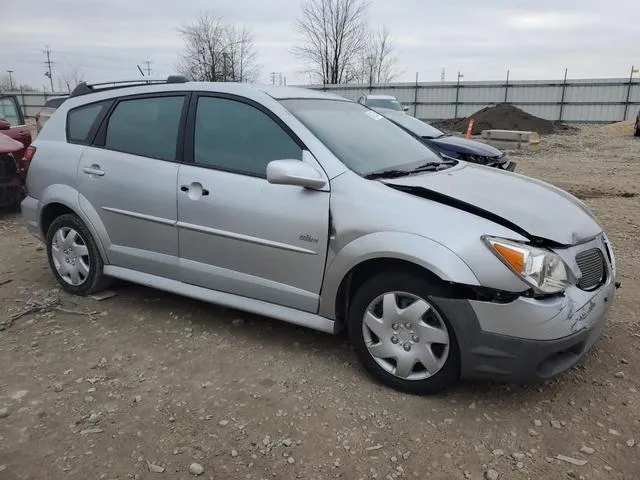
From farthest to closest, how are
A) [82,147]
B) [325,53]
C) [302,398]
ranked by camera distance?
[325,53]
[82,147]
[302,398]

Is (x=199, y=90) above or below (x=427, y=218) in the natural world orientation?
above

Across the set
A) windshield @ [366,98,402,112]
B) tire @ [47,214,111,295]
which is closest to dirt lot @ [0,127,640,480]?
tire @ [47,214,111,295]

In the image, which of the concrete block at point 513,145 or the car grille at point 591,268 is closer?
the car grille at point 591,268

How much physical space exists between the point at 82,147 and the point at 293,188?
2030 millimetres

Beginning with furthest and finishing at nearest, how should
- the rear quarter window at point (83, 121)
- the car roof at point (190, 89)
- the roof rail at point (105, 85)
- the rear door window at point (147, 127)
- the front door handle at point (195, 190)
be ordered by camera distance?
1. the roof rail at point (105, 85)
2. the rear quarter window at point (83, 121)
3. the rear door window at point (147, 127)
4. the car roof at point (190, 89)
5. the front door handle at point (195, 190)

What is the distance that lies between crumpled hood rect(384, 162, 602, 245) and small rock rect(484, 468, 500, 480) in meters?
1.14

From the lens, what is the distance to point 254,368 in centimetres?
324

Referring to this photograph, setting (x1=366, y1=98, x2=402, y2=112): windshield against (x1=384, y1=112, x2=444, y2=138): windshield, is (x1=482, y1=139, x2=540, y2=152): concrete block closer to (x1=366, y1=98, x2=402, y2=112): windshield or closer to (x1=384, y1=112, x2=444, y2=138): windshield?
(x1=366, y1=98, x2=402, y2=112): windshield

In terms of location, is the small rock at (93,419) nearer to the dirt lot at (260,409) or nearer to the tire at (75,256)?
the dirt lot at (260,409)

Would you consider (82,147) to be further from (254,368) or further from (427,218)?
(427,218)

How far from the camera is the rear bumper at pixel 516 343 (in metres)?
2.57

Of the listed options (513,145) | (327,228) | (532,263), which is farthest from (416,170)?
(513,145)

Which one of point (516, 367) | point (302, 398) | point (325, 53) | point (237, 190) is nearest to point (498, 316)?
point (516, 367)

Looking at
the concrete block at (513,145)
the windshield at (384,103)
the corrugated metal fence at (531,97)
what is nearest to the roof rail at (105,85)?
the windshield at (384,103)
